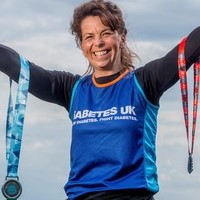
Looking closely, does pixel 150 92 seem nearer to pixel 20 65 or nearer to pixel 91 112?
pixel 91 112

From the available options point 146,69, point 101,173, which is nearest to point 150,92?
point 146,69

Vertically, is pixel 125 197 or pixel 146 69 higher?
pixel 146 69

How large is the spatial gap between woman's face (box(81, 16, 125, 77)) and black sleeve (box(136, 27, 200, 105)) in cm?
24

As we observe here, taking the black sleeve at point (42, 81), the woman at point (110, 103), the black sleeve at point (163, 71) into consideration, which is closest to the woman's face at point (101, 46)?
the woman at point (110, 103)

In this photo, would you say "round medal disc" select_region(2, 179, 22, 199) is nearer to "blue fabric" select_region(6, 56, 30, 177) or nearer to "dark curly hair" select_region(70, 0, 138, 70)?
"blue fabric" select_region(6, 56, 30, 177)

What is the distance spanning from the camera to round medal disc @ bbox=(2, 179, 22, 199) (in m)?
8.32

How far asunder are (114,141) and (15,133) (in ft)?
2.72

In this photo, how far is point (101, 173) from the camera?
8.39 metres

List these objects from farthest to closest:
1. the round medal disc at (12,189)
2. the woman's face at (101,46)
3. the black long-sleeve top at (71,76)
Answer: the woman's face at (101,46) → the black long-sleeve top at (71,76) → the round medal disc at (12,189)

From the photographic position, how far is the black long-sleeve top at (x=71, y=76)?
8.42 m

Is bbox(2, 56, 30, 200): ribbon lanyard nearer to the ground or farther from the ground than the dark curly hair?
nearer to the ground

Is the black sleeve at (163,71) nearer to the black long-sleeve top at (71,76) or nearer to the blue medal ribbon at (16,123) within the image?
the black long-sleeve top at (71,76)

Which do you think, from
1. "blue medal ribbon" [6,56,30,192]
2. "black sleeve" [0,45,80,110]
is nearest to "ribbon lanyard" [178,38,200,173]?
"black sleeve" [0,45,80,110]

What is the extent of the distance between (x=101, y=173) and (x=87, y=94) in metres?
0.74
